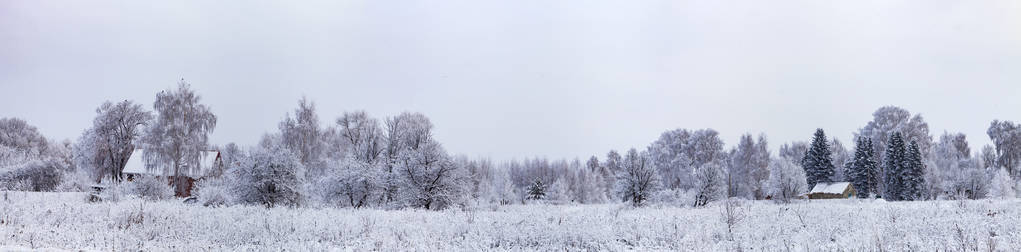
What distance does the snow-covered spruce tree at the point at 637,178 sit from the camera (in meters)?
37.1

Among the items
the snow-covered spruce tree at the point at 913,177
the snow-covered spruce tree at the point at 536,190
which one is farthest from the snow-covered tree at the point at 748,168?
the snow-covered spruce tree at the point at 536,190

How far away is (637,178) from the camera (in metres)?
37.2

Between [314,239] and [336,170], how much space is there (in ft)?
70.0

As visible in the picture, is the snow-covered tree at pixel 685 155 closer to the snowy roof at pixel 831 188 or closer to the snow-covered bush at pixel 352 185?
the snowy roof at pixel 831 188

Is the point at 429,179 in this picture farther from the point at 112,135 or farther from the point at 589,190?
the point at 589,190

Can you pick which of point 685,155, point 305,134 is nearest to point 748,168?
point 685,155

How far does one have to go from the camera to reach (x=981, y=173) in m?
55.1

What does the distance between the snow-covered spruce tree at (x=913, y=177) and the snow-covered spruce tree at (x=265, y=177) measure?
5027cm

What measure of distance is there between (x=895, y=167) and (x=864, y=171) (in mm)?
4369

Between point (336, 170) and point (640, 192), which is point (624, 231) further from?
point (640, 192)

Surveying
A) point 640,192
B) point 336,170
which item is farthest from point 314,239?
point 640,192

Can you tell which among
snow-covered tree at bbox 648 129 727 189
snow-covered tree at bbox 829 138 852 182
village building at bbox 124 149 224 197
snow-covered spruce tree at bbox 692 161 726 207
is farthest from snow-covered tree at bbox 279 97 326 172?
snow-covered tree at bbox 829 138 852 182

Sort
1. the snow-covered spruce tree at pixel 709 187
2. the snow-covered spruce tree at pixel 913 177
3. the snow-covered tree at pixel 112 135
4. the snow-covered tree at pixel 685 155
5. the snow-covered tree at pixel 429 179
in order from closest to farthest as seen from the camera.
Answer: the snow-covered tree at pixel 429 179
the snow-covered spruce tree at pixel 709 187
the snow-covered tree at pixel 112 135
the snow-covered spruce tree at pixel 913 177
the snow-covered tree at pixel 685 155

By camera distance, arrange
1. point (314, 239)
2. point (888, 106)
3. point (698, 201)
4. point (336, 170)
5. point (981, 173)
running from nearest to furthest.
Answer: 1. point (314, 239)
2. point (336, 170)
3. point (698, 201)
4. point (981, 173)
5. point (888, 106)
